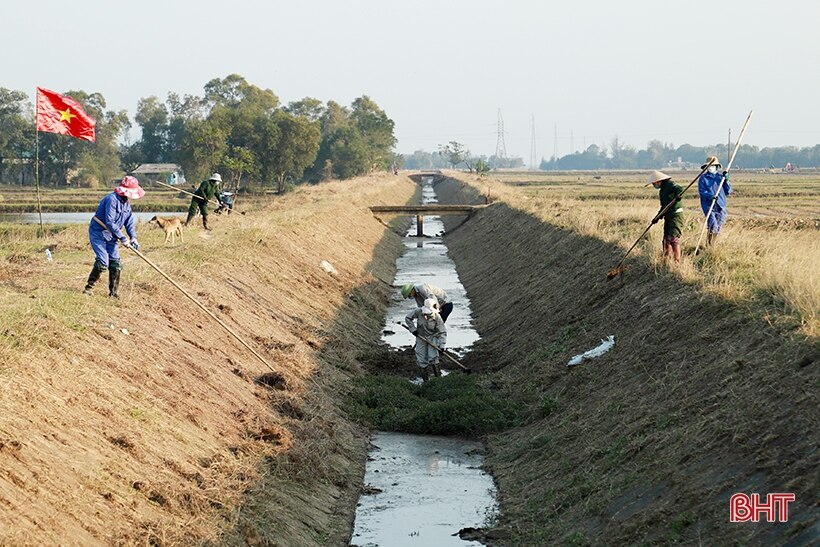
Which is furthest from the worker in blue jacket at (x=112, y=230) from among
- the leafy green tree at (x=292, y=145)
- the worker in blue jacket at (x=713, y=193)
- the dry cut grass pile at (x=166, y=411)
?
the leafy green tree at (x=292, y=145)

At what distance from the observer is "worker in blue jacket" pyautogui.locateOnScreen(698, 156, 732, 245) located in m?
18.3

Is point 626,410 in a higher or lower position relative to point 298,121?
lower

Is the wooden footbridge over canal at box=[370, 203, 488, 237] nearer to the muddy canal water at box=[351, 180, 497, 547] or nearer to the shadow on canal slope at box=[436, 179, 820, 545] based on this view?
the shadow on canal slope at box=[436, 179, 820, 545]

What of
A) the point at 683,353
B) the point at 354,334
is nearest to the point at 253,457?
the point at 683,353

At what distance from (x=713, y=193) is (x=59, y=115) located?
51.2 ft

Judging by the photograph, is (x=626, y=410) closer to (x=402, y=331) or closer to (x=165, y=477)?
(x=165, y=477)

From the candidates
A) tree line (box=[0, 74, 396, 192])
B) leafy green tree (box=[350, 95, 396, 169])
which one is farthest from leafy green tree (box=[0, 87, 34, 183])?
leafy green tree (box=[350, 95, 396, 169])

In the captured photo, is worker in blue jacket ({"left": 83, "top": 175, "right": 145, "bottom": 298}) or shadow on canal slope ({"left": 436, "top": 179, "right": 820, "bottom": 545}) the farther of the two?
worker in blue jacket ({"left": 83, "top": 175, "right": 145, "bottom": 298})

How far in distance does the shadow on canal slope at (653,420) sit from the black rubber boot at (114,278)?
6.17m

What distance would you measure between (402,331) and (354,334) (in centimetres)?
290

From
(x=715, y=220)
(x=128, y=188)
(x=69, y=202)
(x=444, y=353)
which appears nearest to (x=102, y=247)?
(x=128, y=188)

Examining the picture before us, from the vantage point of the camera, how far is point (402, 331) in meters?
25.4

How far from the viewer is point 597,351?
53.0 ft

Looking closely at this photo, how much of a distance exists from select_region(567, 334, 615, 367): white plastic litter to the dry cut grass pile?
3.91m
